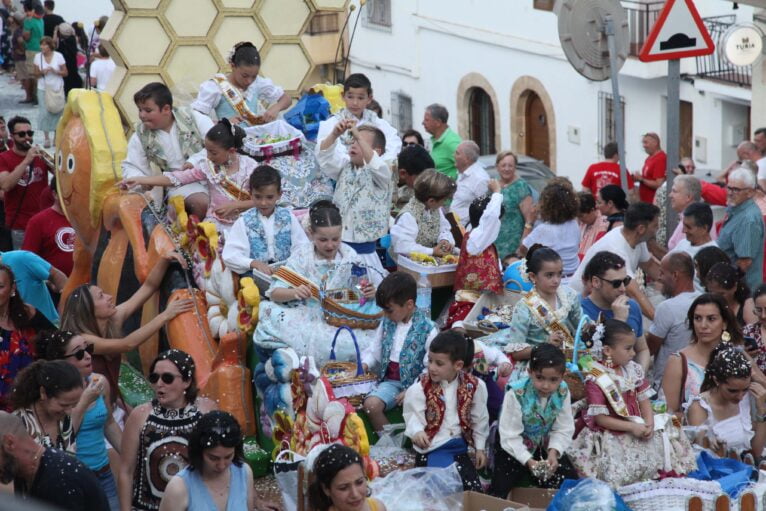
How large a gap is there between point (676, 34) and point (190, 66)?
4.09m

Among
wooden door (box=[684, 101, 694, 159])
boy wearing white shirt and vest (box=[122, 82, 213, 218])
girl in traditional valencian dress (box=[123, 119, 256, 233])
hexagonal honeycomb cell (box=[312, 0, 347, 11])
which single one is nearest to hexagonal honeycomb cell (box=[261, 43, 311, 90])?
hexagonal honeycomb cell (box=[312, 0, 347, 11])

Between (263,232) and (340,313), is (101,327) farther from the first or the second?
(340,313)

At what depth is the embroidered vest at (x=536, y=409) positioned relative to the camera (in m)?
7.82

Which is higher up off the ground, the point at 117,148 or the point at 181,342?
the point at 117,148

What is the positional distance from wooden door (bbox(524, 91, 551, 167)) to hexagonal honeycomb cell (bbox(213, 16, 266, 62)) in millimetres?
15980

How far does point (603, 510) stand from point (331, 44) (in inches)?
677

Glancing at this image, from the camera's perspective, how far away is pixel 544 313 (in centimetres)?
850

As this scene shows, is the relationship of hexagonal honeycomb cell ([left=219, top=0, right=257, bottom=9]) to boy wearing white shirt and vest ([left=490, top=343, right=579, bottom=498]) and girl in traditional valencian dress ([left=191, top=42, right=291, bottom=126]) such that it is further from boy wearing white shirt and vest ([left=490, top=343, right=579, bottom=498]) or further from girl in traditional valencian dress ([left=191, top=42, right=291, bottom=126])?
boy wearing white shirt and vest ([left=490, top=343, right=579, bottom=498])

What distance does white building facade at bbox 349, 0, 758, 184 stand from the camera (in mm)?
23703

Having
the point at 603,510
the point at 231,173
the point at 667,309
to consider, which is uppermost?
the point at 231,173

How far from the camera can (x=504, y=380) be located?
8.43 m

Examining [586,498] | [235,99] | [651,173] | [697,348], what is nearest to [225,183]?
[235,99]

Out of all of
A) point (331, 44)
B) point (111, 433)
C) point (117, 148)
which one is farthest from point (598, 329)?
point (331, 44)

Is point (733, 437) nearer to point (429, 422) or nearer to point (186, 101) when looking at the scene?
point (429, 422)
